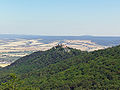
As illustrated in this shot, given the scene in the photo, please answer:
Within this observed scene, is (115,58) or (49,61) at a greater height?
(115,58)

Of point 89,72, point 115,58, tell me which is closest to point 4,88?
point 89,72

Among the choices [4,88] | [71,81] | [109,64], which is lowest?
[4,88]

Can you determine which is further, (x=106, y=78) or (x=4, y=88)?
(x=4, y=88)

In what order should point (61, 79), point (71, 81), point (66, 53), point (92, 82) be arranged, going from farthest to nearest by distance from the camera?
point (66, 53) → point (61, 79) → point (71, 81) → point (92, 82)

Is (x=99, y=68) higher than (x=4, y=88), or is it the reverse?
(x=99, y=68)

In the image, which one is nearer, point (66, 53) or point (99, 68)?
point (99, 68)

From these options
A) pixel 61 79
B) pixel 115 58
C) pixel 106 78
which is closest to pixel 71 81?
pixel 61 79

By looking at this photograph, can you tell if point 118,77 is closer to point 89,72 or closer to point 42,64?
point 89,72

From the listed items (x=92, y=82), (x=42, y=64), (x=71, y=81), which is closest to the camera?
(x=92, y=82)

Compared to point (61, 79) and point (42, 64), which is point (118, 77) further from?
point (42, 64)
